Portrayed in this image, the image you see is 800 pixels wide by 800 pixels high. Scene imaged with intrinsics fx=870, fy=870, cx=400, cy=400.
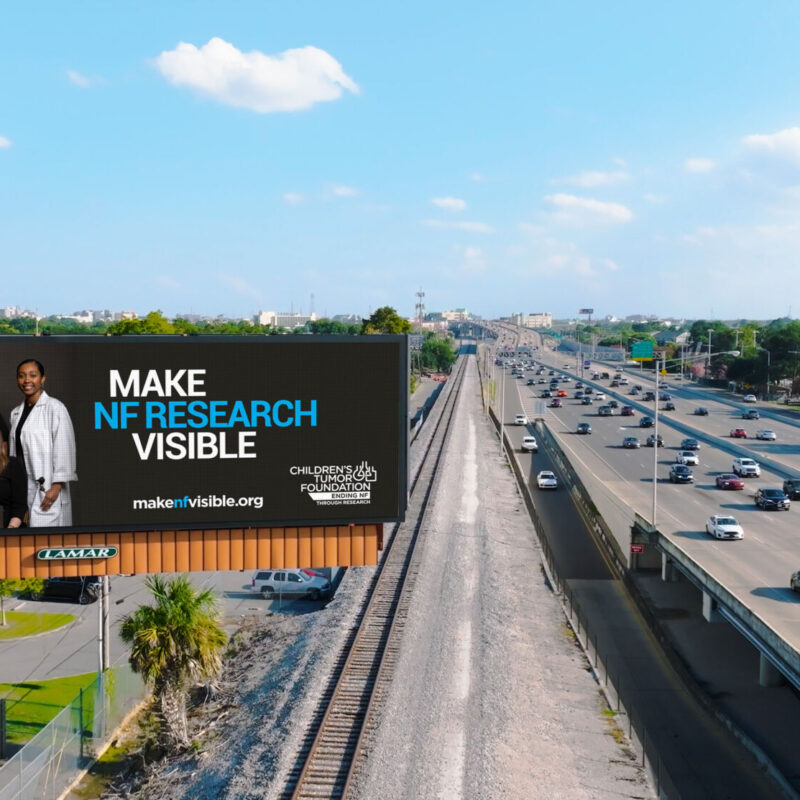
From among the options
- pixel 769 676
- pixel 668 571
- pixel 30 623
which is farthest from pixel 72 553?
pixel 668 571

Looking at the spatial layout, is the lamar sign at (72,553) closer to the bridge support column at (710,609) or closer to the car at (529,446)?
the bridge support column at (710,609)

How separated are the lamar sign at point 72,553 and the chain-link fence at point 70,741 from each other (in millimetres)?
3396

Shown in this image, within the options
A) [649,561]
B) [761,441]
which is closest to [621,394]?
[761,441]

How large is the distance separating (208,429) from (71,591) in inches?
700

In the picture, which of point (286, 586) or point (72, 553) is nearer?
point (72, 553)

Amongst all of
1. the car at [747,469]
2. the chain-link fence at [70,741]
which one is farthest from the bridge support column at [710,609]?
the car at [747,469]

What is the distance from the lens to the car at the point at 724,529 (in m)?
39.9

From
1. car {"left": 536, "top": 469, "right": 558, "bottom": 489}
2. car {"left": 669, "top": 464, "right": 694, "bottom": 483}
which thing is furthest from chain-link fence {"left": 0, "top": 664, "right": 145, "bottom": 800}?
car {"left": 669, "top": 464, "right": 694, "bottom": 483}

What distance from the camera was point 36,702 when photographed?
79.8ft

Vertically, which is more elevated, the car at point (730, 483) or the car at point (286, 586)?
the car at point (730, 483)

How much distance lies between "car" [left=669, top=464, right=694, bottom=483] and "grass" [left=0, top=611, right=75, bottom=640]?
3981 centimetres

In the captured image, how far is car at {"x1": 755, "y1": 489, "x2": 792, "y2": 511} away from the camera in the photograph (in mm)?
47938

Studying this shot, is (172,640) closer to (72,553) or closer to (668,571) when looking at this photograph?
(72,553)

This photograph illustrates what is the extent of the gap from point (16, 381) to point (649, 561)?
32.9 m
